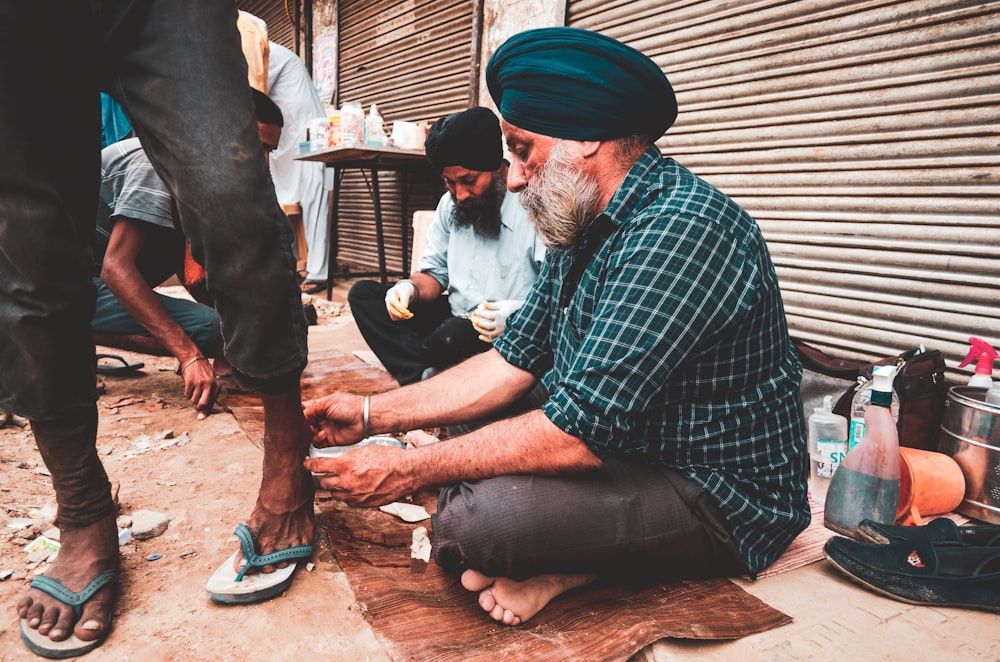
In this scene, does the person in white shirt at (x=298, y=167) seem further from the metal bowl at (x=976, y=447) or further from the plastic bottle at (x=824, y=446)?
the metal bowl at (x=976, y=447)

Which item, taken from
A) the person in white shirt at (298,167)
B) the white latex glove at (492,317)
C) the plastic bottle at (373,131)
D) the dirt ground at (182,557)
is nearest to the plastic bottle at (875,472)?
the white latex glove at (492,317)

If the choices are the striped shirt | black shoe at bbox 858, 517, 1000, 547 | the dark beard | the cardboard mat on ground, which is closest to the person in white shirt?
the striped shirt

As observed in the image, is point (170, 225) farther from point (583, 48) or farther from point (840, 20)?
point (840, 20)

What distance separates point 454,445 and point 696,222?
74 centimetres

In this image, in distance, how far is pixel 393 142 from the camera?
5008 mm

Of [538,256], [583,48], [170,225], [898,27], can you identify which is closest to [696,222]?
[583,48]

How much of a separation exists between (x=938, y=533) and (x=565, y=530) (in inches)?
42.4

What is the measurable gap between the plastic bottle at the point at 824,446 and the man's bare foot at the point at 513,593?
4.27 feet

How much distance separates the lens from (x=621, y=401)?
1.26m

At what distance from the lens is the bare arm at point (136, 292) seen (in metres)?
2.57

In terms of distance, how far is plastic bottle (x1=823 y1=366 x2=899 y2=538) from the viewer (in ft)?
6.00

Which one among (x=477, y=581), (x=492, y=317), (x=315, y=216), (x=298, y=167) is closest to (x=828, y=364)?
(x=492, y=317)

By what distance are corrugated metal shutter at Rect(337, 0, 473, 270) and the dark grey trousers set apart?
4.27m

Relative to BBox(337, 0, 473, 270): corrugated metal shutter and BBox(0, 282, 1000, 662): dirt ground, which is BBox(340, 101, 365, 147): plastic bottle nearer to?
Result: BBox(337, 0, 473, 270): corrugated metal shutter
